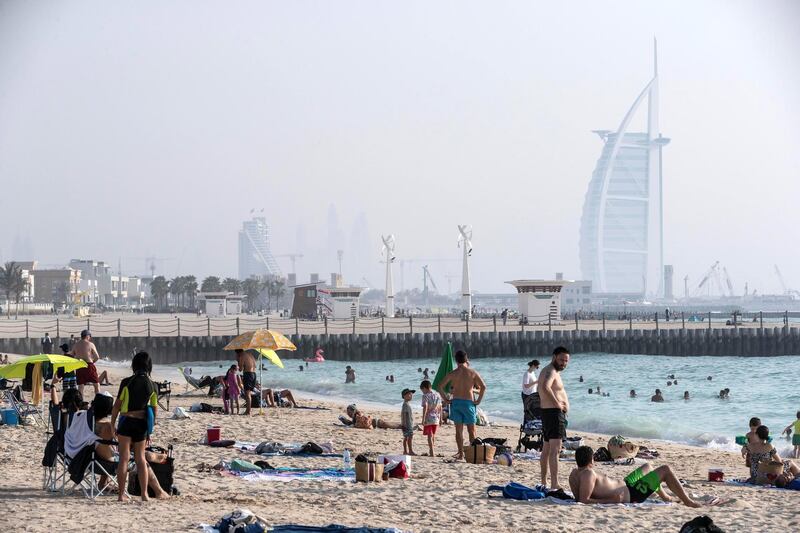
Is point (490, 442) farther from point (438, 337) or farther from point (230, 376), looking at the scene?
point (438, 337)

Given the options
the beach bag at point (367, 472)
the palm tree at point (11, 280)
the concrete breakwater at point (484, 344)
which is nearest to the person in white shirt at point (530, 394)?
the beach bag at point (367, 472)

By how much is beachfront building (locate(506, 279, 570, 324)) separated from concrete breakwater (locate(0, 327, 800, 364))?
7.21 m

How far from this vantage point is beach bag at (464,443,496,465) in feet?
40.4

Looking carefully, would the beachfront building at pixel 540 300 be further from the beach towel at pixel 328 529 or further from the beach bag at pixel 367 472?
the beach towel at pixel 328 529

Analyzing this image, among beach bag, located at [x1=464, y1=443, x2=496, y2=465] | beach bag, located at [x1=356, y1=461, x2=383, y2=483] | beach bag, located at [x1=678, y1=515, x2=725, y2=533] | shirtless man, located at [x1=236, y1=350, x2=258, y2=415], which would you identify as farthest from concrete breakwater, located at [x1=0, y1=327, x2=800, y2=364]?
beach bag, located at [x1=678, y1=515, x2=725, y2=533]

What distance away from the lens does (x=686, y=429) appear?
2153 centimetres

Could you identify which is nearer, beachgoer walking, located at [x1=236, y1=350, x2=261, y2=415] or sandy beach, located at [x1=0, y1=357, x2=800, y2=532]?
sandy beach, located at [x1=0, y1=357, x2=800, y2=532]

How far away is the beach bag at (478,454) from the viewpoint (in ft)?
40.4

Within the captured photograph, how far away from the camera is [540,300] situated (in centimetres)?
5822

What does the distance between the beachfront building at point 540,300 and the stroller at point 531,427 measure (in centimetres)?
4327

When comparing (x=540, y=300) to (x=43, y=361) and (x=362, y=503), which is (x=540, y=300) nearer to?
(x=43, y=361)

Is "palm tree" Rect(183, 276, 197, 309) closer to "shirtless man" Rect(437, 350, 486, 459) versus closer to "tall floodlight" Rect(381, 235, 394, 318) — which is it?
"tall floodlight" Rect(381, 235, 394, 318)

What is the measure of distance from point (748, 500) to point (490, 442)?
3.53 metres

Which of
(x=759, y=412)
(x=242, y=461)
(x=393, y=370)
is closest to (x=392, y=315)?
(x=393, y=370)
